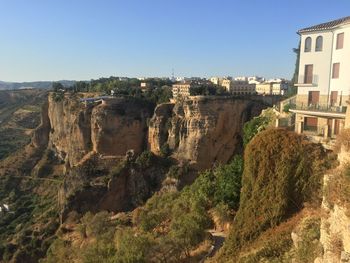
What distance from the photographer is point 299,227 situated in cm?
1366

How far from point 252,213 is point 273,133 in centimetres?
335

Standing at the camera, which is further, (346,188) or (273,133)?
(273,133)

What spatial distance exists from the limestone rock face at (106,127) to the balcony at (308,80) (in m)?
31.3

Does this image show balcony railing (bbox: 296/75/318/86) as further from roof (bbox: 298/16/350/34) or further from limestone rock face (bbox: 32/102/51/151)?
limestone rock face (bbox: 32/102/51/151)

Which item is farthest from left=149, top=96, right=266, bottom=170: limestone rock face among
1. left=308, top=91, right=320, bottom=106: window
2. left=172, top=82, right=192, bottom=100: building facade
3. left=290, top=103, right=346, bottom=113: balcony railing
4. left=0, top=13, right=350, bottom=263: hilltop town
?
left=308, top=91, right=320, bottom=106: window

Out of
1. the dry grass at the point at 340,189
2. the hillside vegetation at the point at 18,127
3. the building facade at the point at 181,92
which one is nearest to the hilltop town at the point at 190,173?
the dry grass at the point at 340,189

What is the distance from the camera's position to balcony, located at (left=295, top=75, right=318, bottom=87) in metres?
20.2

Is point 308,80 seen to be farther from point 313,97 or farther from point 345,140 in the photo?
point 345,140

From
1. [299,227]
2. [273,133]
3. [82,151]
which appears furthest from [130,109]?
[299,227]

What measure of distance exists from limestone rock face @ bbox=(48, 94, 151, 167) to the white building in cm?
3164

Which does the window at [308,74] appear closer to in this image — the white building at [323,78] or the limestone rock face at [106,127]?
the white building at [323,78]

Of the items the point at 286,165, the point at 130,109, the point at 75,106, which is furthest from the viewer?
the point at 75,106

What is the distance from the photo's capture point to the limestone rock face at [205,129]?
44000 mm

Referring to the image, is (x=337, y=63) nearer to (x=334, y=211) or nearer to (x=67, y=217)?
(x=334, y=211)
